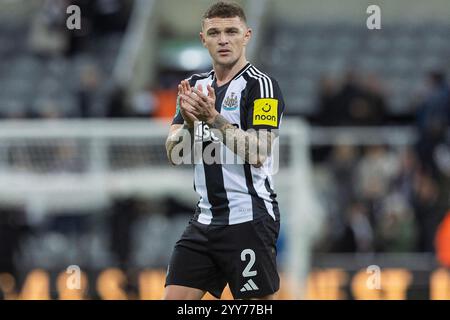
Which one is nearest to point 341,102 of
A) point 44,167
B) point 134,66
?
point 44,167

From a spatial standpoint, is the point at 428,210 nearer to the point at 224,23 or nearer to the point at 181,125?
the point at 181,125

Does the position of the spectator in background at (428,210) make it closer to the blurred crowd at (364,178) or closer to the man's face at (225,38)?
the blurred crowd at (364,178)

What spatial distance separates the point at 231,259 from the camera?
5.58 meters

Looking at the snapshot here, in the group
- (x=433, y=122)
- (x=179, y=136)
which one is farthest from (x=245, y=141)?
(x=433, y=122)

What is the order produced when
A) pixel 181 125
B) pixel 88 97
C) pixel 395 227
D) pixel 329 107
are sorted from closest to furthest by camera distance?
pixel 181 125 → pixel 395 227 → pixel 329 107 → pixel 88 97

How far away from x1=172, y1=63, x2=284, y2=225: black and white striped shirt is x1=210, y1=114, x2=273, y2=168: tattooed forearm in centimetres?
11

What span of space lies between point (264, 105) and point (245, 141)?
0.80 feet

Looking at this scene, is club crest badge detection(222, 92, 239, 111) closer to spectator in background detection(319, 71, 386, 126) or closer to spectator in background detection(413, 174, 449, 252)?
spectator in background detection(413, 174, 449, 252)

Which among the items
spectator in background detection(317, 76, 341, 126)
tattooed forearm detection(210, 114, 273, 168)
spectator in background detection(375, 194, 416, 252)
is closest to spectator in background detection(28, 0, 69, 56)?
spectator in background detection(317, 76, 341, 126)

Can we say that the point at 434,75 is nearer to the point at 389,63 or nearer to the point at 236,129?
the point at 389,63

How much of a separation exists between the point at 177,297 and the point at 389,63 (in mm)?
12720

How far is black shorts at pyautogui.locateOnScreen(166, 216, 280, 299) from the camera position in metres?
5.55

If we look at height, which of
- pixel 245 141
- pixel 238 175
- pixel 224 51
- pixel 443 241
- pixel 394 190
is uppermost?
pixel 224 51
